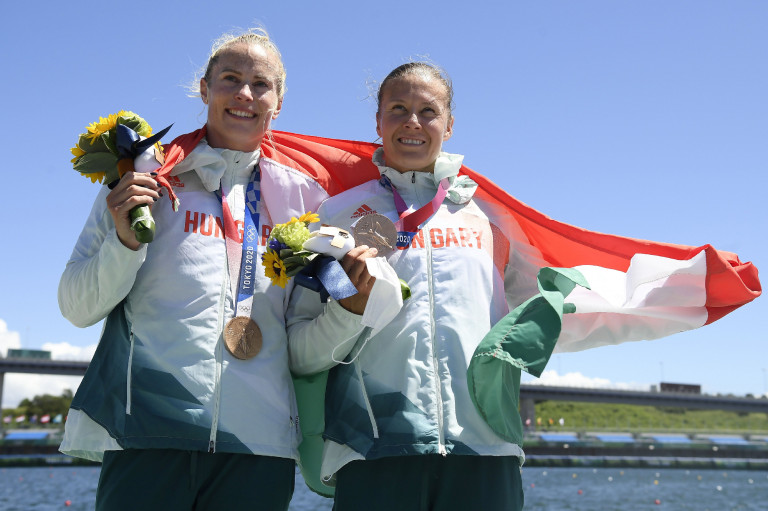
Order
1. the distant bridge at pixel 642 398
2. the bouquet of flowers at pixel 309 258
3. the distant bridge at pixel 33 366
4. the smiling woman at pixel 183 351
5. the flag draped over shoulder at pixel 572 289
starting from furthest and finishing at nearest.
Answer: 1. the distant bridge at pixel 642 398
2. the distant bridge at pixel 33 366
3. the flag draped over shoulder at pixel 572 289
4. the bouquet of flowers at pixel 309 258
5. the smiling woman at pixel 183 351

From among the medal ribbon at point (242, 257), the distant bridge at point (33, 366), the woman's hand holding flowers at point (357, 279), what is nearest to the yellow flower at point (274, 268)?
the medal ribbon at point (242, 257)

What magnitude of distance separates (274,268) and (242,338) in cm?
31

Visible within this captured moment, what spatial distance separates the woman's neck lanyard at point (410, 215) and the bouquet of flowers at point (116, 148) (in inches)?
43.1

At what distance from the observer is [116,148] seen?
10.2 feet

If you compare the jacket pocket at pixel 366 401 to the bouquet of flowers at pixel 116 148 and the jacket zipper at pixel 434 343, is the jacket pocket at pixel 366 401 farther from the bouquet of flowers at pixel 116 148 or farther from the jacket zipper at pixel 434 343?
the bouquet of flowers at pixel 116 148

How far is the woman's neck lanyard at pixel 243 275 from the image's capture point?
300 cm

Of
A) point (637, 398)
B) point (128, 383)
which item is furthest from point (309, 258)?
point (637, 398)

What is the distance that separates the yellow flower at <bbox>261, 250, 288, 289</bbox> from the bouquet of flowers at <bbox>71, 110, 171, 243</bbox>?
61 centimetres

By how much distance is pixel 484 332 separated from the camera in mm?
3293

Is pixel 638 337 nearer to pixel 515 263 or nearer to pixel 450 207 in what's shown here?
pixel 515 263

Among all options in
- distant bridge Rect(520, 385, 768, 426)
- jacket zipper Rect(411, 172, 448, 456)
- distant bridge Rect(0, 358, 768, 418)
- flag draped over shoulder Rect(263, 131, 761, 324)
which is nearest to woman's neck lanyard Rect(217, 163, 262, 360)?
flag draped over shoulder Rect(263, 131, 761, 324)

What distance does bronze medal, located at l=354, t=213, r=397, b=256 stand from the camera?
329 cm

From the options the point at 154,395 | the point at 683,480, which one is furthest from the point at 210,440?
the point at 683,480

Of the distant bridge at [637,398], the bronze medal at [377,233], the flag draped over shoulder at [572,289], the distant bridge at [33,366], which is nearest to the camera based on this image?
the flag draped over shoulder at [572,289]
